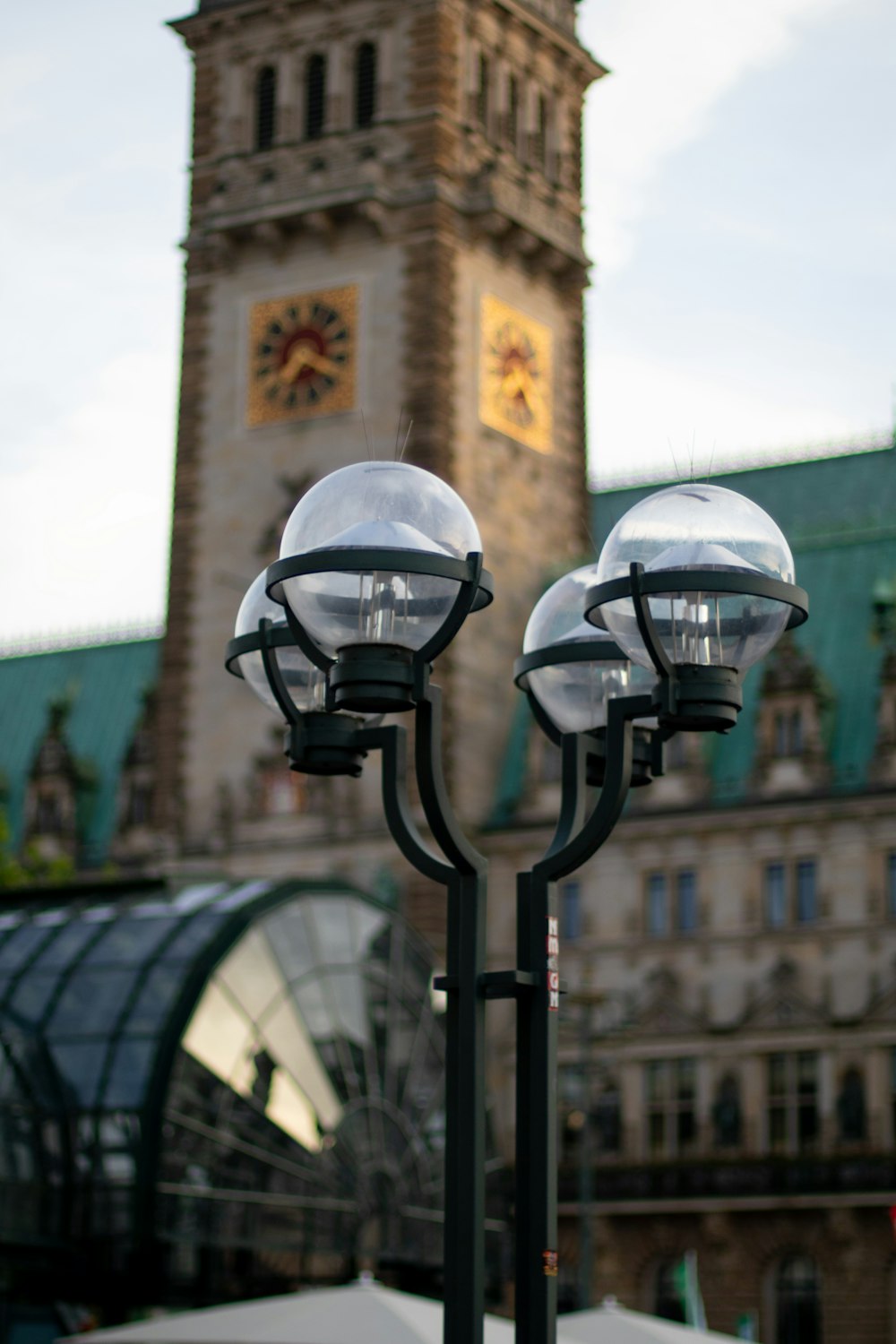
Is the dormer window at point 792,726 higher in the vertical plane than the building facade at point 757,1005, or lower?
higher

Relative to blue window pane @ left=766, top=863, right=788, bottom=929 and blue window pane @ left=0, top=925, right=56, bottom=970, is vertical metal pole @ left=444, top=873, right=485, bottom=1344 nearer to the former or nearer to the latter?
blue window pane @ left=0, top=925, right=56, bottom=970

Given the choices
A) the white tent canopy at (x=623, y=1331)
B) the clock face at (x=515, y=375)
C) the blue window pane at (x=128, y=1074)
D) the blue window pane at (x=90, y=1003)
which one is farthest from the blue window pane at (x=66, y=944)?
the clock face at (x=515, y=375)

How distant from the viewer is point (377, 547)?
42.8 ft

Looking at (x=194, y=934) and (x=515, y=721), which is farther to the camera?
(x=515, y=721)

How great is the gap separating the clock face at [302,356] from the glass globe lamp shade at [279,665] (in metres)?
54.9

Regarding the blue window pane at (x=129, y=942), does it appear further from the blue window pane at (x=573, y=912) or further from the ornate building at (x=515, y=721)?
the blue window pane at (x=573, y=912)

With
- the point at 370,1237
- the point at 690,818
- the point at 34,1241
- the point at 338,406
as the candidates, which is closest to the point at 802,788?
the point at 690,818

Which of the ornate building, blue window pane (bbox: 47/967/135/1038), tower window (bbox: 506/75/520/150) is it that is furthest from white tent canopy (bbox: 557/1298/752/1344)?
tower window (bbox: 506/75/520/150)

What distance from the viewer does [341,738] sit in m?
14.4

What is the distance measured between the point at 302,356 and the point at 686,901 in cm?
1901

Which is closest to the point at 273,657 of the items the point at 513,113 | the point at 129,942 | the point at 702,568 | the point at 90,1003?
the point at 702,568

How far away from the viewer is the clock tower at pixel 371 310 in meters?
68.9

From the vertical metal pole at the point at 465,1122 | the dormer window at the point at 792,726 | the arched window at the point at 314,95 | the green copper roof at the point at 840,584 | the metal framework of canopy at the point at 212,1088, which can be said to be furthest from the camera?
the arched window at the point at 314,95

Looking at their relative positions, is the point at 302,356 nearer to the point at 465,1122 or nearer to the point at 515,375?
the point at 515,375
